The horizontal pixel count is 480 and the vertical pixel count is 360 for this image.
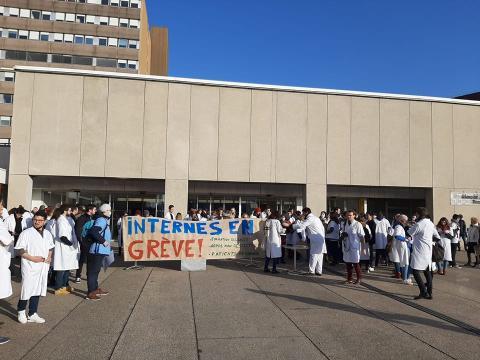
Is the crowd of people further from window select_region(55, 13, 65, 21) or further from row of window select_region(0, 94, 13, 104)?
window select_region(55, 13, 65, 21)

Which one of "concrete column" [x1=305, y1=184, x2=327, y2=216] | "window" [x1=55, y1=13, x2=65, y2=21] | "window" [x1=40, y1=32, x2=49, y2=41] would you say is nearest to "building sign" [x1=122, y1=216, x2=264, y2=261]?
"concrete column" [x1=305, y1=184, x2=327, y2=216]

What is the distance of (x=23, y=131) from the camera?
20.2 meters

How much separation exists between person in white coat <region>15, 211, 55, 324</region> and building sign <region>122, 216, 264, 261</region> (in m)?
4.98

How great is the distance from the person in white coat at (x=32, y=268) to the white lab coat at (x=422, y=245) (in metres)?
7.32

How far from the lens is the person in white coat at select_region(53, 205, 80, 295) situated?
28.9ft

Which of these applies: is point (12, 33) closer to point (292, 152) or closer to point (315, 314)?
point (292, 152)

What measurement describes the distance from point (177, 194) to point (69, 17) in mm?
45161

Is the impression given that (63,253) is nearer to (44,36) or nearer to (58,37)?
(58,37)

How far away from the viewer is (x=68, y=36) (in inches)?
2169

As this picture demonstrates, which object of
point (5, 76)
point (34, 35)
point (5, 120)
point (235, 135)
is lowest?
point (235, 135)

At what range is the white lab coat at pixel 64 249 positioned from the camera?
8.81 metres

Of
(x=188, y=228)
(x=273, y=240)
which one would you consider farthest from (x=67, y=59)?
(x=273, y=240)

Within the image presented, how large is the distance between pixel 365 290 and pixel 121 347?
6.31 m

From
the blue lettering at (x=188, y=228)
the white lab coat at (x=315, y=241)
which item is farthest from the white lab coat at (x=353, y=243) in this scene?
the blue lettering at (x=188, y=228)
